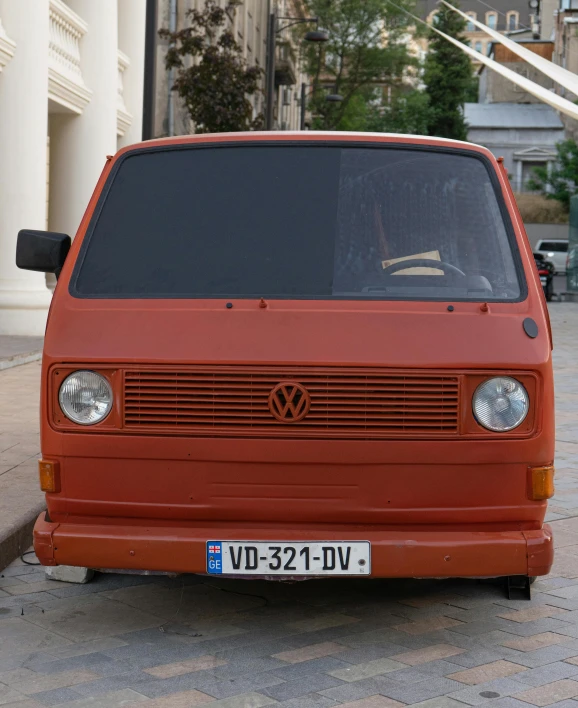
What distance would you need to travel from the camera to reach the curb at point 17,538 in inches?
229

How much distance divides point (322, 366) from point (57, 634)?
1.50 metres

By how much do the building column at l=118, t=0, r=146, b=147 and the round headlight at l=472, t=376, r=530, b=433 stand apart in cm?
1955

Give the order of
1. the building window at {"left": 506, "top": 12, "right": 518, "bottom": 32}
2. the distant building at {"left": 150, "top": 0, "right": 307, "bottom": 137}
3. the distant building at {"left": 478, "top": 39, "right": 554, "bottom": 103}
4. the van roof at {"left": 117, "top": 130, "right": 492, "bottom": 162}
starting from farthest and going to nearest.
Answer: the building window at {"left": 506, "top": 12, "right": 518, "bottom": 32}
the distant building at {"left": 478, "top": 39, "right": 554, "bottom": 103}
the distant building at {"left": 150, "top": 0, "right": 307, "bottom": 137}
the van roof at {"left": 117, "top": 130, "right": 492, "bottom": 162}

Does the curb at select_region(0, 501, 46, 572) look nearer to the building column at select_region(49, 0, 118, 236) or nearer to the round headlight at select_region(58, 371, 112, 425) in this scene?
the round headlight at select_region(58, 371, 112, 425)

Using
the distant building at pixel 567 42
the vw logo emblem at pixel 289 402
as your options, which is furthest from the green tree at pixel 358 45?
the vw logo emblem at pixel 289 402

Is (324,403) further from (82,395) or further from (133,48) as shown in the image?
(133,48)

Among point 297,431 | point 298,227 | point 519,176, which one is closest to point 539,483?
point 297,431

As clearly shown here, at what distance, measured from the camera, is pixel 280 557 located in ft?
14.5

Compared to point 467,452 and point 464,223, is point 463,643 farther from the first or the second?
point 464,223

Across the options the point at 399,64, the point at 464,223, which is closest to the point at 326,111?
the point at 399,64

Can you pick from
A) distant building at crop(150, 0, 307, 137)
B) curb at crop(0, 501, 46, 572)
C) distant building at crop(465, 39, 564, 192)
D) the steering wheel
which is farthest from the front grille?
distant building at crop(465, 39, 564, 192)

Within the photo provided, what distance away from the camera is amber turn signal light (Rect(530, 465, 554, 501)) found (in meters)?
4.55

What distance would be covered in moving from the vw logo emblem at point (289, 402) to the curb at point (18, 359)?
9467 millimetres

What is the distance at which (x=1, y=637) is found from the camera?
4754mm
